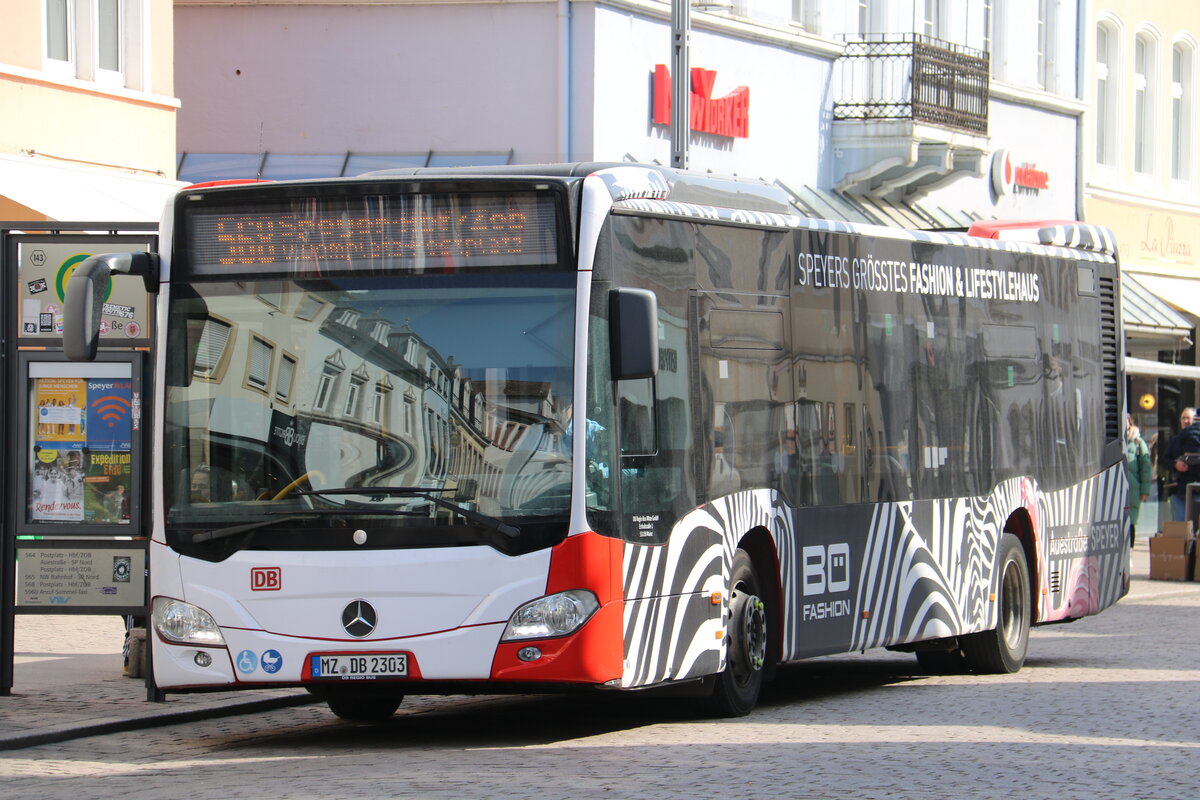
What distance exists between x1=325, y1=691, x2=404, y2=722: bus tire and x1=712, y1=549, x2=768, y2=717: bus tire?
178 centimetres

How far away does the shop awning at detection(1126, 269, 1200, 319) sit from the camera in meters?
36.5

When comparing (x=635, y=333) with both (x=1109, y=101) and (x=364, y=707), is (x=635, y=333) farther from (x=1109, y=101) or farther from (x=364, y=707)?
(x=1109, y=101)

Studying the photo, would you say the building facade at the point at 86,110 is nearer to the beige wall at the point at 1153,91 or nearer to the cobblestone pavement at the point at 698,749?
the cobblestone pavement at the point at 698,749

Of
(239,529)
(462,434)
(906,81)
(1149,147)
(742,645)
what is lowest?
(742,645)

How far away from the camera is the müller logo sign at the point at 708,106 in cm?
2694

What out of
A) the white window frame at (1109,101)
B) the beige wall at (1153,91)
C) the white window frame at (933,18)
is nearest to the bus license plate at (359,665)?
the white window frame at (933,18)

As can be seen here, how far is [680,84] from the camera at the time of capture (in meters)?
18.7

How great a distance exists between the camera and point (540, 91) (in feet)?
85.9

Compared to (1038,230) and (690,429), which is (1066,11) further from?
(690,429)

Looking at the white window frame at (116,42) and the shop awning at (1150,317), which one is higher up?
the white window frame at (116,42)

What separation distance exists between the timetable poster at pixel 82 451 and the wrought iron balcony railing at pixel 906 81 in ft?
63.4

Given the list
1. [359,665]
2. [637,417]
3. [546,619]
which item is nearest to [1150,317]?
[637,417]

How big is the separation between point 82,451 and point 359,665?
3211 mm

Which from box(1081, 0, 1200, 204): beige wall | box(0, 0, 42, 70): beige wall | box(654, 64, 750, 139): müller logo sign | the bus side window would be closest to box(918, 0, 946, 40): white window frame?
box(1081, 0, 1200, 204): beige wall
